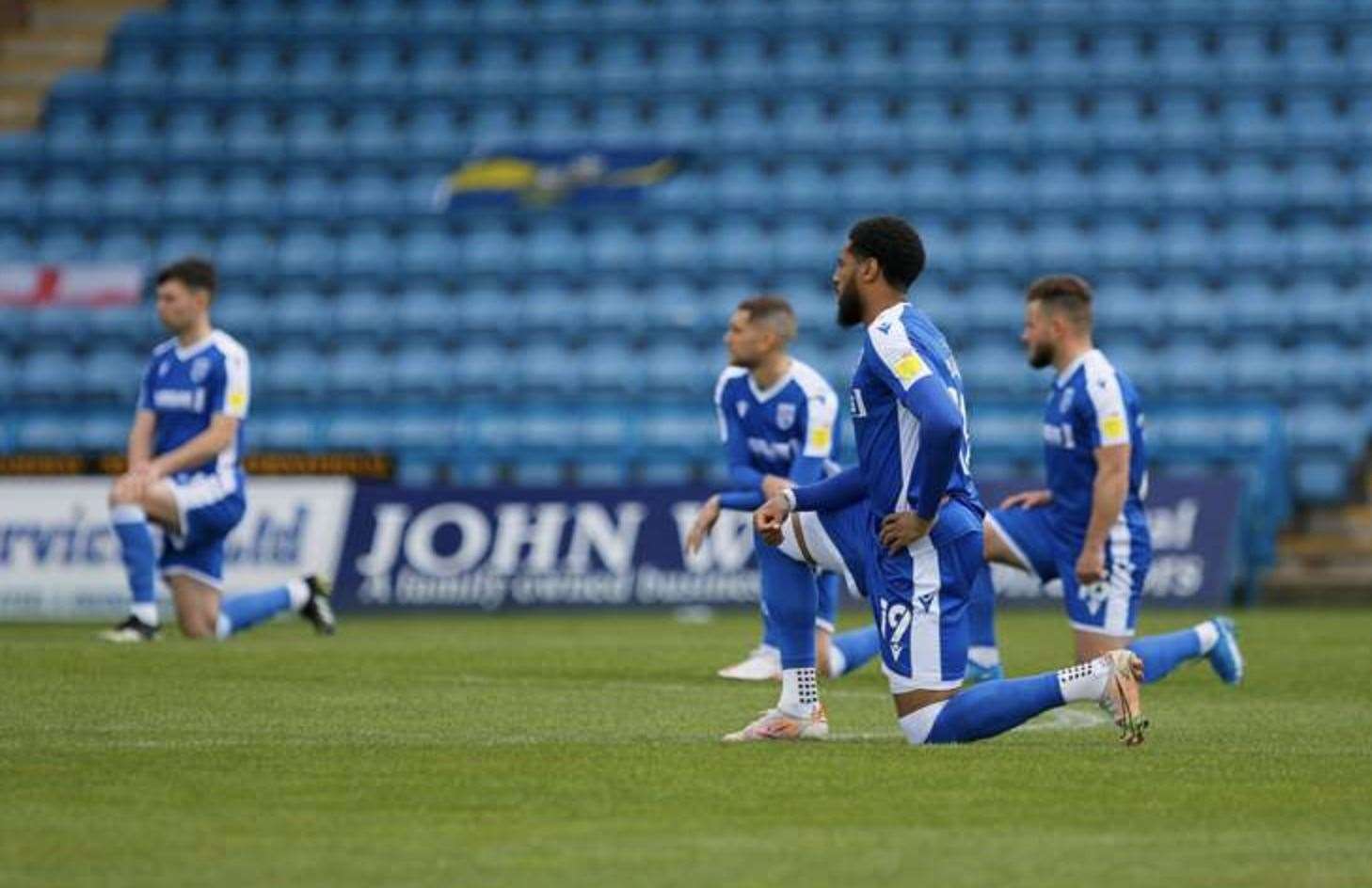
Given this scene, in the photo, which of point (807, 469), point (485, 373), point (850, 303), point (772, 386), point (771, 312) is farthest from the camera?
point (485, 373)

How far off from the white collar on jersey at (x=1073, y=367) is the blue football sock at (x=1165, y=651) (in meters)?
1.26

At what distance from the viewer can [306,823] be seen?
6.53 meters

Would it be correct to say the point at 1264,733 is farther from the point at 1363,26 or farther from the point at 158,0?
the point at 158,0

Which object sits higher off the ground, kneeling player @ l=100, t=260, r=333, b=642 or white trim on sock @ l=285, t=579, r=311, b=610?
kneeling player @ l=100, t=260, r=333, b=642

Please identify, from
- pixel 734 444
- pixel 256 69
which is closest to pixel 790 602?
pixel 734 444

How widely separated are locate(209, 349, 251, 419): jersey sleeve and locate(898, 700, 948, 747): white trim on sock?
7.47 meters

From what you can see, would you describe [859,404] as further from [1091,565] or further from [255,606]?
[255,606]

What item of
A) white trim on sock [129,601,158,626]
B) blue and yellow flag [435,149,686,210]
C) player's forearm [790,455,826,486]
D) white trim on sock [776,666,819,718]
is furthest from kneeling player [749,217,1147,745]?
blue and yellow flag [435,149,686,210]

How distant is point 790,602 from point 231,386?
619 centimetres

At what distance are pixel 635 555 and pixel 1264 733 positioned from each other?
11372mm

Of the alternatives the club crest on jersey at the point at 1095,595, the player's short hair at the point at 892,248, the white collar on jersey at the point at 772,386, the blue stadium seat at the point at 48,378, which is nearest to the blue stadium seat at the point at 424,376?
the blue stadium seat at the point at 48,378

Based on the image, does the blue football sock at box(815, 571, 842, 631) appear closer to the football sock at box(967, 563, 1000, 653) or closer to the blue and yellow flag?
the football sock at box(967, 563, 1000, 653)

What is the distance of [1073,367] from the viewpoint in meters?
11.6

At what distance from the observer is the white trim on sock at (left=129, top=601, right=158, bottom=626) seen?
49.8 feet
